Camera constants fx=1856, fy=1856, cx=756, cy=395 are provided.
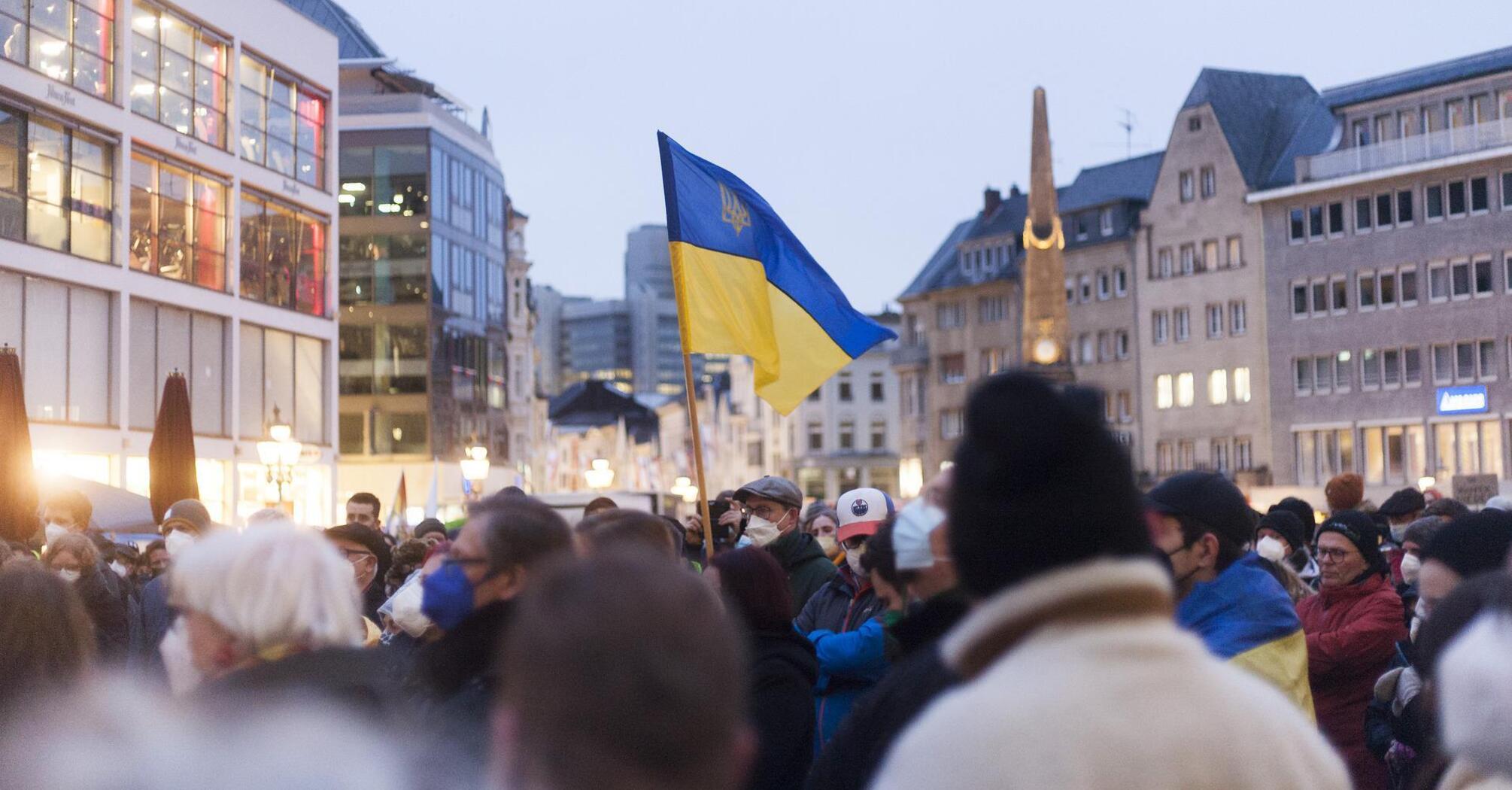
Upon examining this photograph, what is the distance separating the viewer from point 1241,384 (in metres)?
68.9

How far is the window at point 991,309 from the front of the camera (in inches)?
3221

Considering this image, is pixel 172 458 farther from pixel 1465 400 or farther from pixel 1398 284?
pixel 1398 284

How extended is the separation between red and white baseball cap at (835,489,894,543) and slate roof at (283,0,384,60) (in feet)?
192

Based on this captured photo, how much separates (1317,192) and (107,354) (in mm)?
44035

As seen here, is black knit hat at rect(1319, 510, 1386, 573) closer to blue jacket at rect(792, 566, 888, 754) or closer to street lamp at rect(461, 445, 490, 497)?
blue jacket at rect(792, 566, 888, 754)

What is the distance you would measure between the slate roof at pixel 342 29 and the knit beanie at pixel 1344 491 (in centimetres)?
5628

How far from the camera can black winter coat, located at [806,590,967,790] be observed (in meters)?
4.11

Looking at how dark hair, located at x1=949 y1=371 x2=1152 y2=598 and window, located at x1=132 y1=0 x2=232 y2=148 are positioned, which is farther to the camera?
window, located at x1=132 y1=0 x2=232 y2=148

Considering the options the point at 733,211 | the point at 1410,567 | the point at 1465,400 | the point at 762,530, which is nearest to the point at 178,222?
the point at 733,211

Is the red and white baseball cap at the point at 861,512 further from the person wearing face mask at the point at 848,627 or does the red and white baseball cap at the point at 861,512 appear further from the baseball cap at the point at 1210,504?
the baseball cap at the point at 1210,504

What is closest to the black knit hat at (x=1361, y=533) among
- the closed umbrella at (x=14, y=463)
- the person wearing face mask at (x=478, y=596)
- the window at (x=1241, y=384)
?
the person wearing face mask at (x=478, y=596)

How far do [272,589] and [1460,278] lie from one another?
6188 centimetres

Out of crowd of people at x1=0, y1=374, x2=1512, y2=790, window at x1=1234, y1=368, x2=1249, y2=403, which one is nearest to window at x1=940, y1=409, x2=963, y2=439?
window at x1=1234, y1=368, x2=1249, y2=403

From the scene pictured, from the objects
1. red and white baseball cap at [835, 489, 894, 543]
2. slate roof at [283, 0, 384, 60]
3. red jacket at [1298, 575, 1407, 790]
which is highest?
slate roof at [283, 0, 384, 60]
